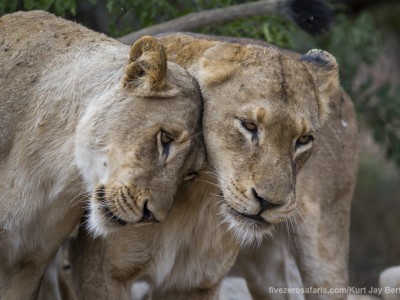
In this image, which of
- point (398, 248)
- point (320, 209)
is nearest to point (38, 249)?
point (320, 209)

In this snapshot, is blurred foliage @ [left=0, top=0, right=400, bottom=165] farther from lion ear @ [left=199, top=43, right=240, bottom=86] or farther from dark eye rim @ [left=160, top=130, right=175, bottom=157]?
dark eye rim @ [left=160, top=130, right=175, bottom=157]

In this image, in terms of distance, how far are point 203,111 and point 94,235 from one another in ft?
2.71

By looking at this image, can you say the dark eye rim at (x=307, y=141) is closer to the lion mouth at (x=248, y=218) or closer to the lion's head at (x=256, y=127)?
the lion's head at (x=256, y=127)

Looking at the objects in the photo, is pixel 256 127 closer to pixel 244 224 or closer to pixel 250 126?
pixel 250 126

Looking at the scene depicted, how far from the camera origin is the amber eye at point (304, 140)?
559 centimetres

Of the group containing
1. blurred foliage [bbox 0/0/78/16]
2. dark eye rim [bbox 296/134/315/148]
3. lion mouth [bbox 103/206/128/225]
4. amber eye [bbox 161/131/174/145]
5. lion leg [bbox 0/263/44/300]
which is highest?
amber eye [bbox 161/131/174/145]

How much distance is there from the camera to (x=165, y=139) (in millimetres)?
5398

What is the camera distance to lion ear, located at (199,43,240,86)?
5.70 m

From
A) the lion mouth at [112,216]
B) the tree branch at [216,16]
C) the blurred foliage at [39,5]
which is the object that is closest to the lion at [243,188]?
the lion mouth at [112,216]

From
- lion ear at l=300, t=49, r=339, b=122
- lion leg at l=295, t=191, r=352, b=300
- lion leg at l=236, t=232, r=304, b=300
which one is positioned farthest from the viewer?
lion leg at l=236, t=232, r=304, b=300

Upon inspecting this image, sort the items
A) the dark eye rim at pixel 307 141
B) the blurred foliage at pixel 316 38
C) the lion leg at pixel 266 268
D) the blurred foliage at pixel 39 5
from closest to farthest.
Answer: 1. the dark eye rim at pixel 307 141
2. the blurred foliage at pixel 39 5
3. the lion leg at pixel 266 268
4. the blurred foliage at pixel 316 38

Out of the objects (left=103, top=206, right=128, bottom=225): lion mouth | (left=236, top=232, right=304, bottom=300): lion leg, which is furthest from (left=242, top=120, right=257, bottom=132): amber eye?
(left=236, top=232, right=304, bottom=300): lion leg

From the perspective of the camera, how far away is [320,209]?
7.10 metres

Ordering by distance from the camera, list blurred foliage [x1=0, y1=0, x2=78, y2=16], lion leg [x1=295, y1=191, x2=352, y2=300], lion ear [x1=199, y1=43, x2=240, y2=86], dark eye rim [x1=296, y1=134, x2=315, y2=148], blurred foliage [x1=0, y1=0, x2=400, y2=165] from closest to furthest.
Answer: dark eye rim [x1=296, y1=134, x2=315, y2=148] < lion ear [x1=199, y1=43, x2=240, y2=86] < lion leg [x1=295, y1=191, x2=352, y2=300] < blurred foliage [x1=0, y1=0, x2=78, y2=16] < blurred foliage [x1=0, y1=0, x2=400, y2=165]
